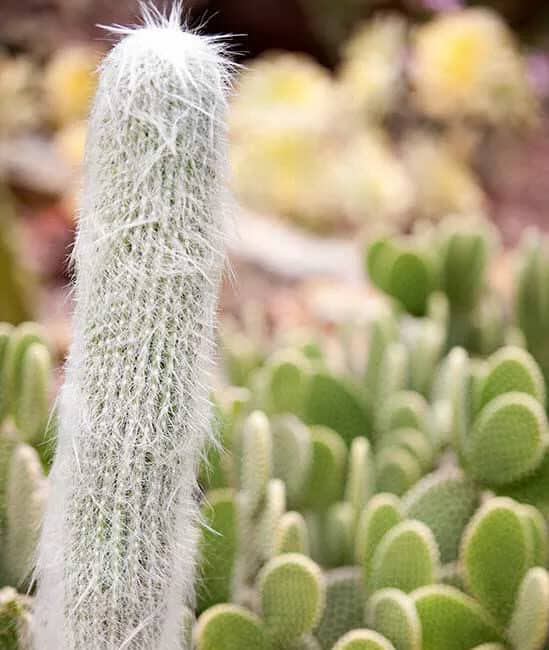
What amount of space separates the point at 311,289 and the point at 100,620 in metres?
2.89

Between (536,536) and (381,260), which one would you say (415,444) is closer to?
(536,536)

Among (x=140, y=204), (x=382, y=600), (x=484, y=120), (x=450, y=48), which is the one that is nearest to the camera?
(x=140, y=204)

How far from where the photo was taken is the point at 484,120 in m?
4.14

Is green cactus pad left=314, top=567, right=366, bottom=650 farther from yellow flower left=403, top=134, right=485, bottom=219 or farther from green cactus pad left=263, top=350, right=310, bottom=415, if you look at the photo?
yellow flower left=403, top=134, right=485, bottom=219

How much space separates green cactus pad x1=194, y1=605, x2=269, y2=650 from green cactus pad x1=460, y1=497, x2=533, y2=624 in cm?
18

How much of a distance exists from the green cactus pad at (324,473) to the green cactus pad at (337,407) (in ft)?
0.20

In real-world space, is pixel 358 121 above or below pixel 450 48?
below

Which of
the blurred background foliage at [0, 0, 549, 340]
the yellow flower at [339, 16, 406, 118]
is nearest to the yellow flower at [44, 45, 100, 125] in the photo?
the blurred background foliage at [0, 0, 549, 340]

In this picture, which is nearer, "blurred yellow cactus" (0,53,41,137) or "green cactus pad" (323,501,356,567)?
"green cactus pad" (323,501,356,567)

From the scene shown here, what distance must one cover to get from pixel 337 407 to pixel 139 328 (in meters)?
0.56

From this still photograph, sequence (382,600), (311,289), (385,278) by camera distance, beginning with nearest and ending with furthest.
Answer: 1. (382,600)
2. (385,278)
3. (311,289)

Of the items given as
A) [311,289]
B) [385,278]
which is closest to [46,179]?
[311,289]

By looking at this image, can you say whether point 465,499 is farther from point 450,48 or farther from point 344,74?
point 344,74

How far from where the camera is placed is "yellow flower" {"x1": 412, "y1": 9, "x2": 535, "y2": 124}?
381 centimetres
